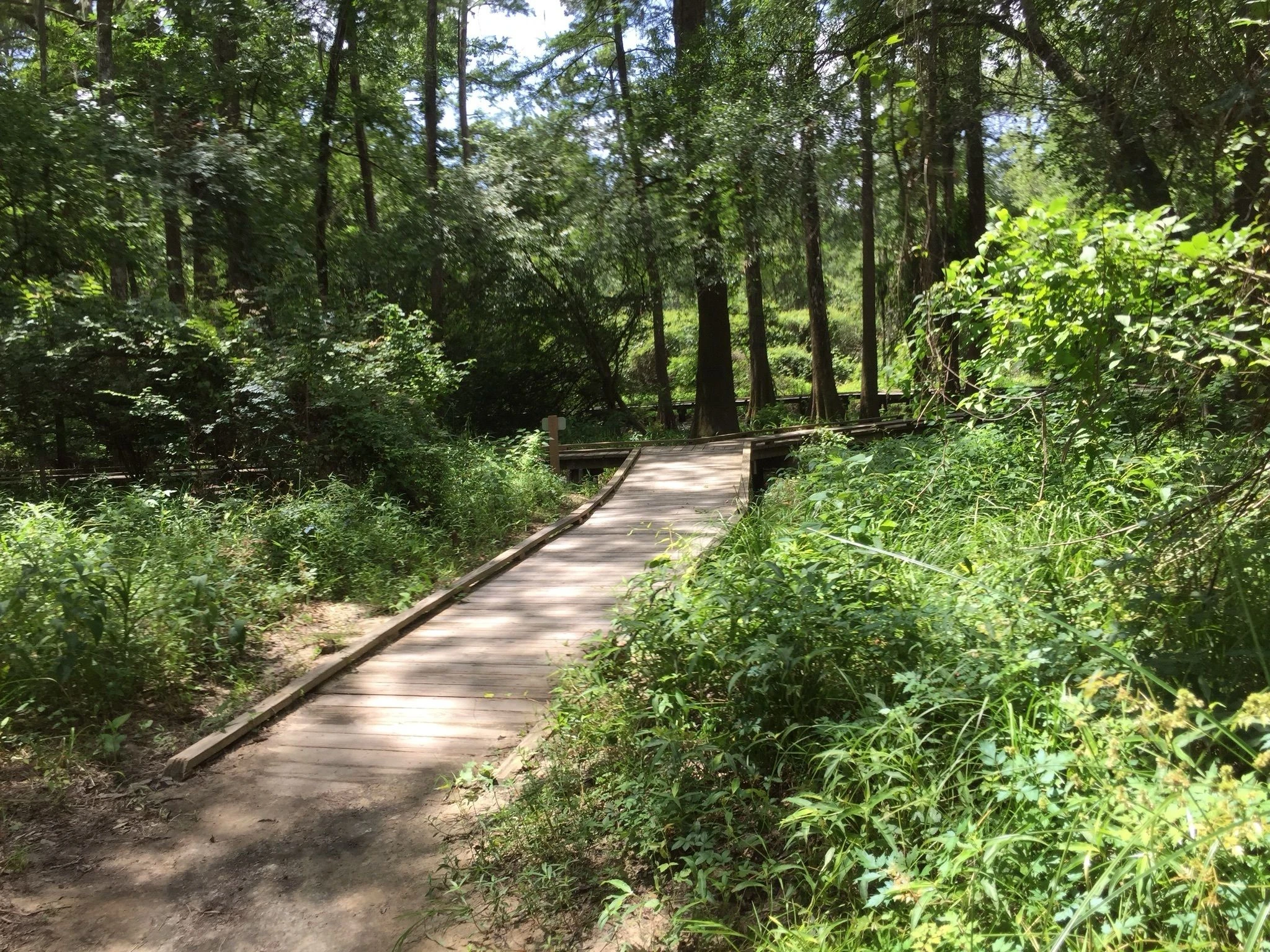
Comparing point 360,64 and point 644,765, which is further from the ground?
point 360,64

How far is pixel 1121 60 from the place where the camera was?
18.5ft

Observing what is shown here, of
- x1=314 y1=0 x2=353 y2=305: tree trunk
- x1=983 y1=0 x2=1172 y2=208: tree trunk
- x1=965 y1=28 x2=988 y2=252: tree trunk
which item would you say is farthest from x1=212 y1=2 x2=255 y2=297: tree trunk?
x1=983 y1=0 x2=1172 y2=208: tree trunk

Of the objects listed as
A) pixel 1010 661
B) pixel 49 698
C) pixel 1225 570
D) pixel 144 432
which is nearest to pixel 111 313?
pixel 144 432

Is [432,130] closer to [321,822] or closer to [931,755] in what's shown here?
[321,822]

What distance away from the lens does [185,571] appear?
20.0 ft

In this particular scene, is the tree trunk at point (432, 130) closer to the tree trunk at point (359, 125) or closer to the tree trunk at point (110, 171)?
the tree trunk at point (359, 125)

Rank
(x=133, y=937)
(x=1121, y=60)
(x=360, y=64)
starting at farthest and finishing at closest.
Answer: (x=360, y=64) → (x=1121, y=60) → (x=133, y=937)

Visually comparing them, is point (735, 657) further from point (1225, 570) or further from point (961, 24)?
point (961, 24)

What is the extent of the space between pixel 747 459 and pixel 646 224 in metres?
5.11

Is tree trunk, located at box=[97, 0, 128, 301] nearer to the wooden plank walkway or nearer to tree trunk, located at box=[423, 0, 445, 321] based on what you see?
tree trunk, located at box=[423, 0, 445, 321]

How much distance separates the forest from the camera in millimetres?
2869

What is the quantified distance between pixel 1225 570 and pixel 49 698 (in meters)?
5.87

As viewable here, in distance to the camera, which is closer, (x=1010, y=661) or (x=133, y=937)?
(x=133, y=937)

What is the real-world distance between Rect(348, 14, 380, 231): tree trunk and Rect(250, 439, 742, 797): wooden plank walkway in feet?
35.9
